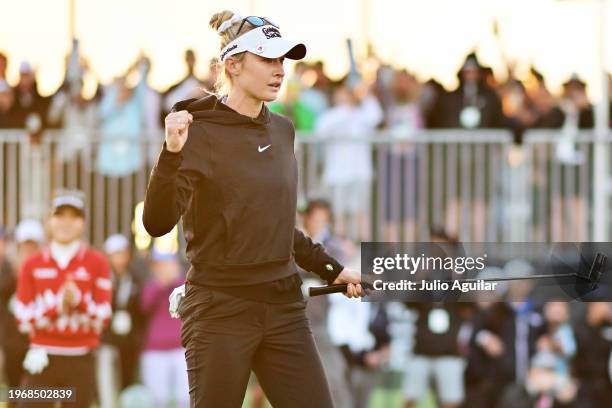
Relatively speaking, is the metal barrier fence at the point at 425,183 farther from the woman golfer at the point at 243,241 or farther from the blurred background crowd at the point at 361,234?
the woman golfer at the point at 243,241

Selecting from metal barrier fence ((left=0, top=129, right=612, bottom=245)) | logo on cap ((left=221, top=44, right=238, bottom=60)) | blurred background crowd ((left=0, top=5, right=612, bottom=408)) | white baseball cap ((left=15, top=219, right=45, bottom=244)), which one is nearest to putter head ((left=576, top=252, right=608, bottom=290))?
logo on cap ((left=221, top=44, right=238, bottom=60))

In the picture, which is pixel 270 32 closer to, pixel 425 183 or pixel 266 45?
pixel 266 45

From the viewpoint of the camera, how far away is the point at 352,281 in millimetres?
6770

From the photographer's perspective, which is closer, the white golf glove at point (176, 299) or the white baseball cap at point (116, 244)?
the white golf glove at point (176, 299)

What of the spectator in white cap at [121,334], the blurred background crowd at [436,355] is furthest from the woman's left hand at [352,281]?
the spectator in white cap at [121,334]

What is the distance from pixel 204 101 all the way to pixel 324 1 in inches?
308

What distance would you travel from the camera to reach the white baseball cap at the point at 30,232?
1331 cm

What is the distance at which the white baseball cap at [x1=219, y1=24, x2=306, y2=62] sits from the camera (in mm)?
6355

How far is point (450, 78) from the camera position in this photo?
1417cm

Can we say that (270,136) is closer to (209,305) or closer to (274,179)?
(274,179)

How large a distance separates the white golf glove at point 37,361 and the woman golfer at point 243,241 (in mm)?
3991

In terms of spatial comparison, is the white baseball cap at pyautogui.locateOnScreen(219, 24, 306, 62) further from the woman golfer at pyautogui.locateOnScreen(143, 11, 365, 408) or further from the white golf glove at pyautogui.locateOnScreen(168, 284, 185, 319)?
the white golf glove at pyautogui.locateOnScreen(168, 284, 185, 319)

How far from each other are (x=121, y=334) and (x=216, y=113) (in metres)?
7.20

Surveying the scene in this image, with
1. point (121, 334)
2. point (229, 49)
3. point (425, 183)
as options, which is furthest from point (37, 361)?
point (425, 183)
